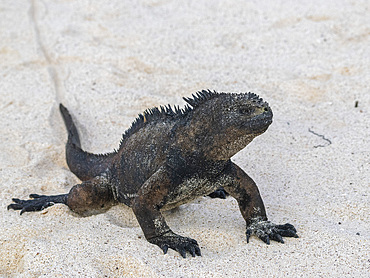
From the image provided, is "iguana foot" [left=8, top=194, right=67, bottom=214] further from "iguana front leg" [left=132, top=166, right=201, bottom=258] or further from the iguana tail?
"iguana front leg" [left=132, top=166, right=201, bottom=258]

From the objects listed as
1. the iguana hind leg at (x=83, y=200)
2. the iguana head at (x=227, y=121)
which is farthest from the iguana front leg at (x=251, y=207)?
the iguana hind leg at (x=83, y=200)

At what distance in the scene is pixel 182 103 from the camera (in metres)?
A: 5.34

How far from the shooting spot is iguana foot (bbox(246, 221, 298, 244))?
329 cm

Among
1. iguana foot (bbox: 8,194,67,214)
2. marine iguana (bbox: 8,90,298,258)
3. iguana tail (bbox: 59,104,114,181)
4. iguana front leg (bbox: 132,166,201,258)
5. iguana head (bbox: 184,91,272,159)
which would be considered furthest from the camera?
iguana tail (bbox: 59,104,114,181)

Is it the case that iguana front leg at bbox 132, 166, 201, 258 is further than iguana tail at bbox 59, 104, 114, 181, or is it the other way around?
iguana tail at bbox 59, 104, 114, 181

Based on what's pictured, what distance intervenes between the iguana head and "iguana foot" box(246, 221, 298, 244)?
579 millimetres

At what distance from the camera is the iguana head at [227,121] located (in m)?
2.97

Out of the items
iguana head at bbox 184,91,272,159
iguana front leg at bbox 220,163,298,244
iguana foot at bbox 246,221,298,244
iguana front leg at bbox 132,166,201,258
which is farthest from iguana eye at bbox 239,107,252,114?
iguana foot at bbox 246,221,298,244

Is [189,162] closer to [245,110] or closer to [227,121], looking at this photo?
[227,121]

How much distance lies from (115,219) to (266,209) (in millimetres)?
1174

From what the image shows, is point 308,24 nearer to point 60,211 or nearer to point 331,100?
point 331,100

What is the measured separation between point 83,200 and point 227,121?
1421mm

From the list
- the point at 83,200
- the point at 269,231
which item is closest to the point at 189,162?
the point at 269,231

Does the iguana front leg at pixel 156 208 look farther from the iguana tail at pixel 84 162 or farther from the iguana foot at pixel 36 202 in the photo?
the iguana foot at pixel 36 202
